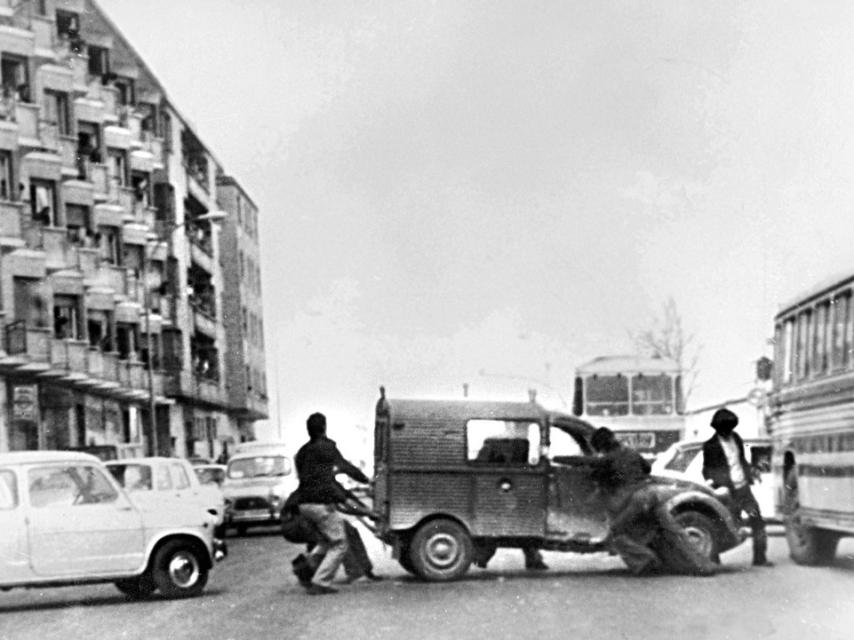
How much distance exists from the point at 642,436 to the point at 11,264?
18.6m

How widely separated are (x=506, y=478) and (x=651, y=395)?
2020 centimetres

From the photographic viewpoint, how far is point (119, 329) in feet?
190

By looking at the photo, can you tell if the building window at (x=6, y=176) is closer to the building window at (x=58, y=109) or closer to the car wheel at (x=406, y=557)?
the building window at (x=58, y=109)

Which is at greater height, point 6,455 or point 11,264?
point 11,264

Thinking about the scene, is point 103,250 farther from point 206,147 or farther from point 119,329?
point 206,147

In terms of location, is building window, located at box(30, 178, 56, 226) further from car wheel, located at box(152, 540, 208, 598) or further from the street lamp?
car wheel, located at box(152, 540, 208, 598)

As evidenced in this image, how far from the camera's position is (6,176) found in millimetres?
46000

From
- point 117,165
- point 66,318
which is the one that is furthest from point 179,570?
point 117,165

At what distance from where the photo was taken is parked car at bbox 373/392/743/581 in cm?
1720

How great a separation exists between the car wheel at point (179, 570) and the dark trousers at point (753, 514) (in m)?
5.61

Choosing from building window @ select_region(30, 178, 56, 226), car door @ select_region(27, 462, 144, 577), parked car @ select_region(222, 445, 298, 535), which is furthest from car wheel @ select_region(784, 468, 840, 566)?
building window @ select_region(30, 178, 56, 226)

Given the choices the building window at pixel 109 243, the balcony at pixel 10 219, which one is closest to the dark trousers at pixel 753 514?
the balcony at pixel 10 219

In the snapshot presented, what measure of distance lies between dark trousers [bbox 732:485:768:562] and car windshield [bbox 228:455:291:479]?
1519 cm

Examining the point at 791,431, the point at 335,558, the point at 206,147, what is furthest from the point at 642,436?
the point at 206,147
